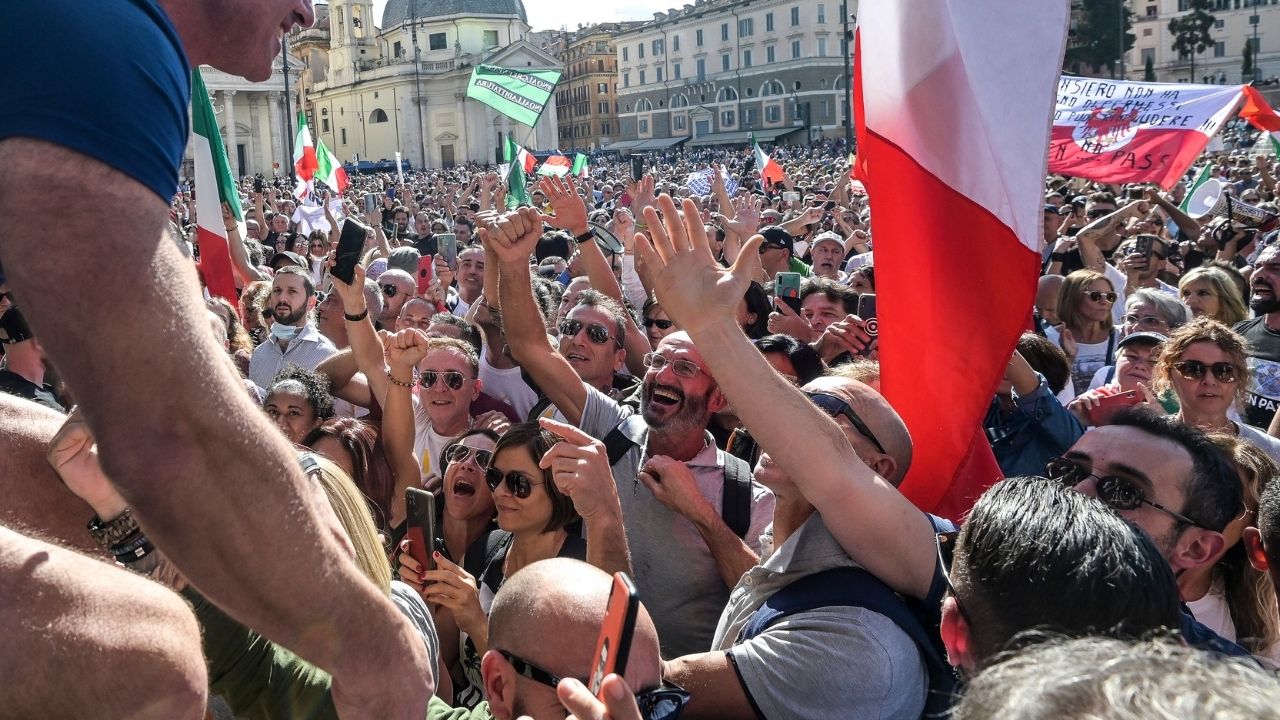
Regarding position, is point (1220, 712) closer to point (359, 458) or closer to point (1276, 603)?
point (1276, 603)

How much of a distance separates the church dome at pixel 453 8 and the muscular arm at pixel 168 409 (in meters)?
109

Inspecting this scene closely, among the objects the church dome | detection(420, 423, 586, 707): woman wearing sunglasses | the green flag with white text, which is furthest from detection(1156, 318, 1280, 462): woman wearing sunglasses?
the church dome

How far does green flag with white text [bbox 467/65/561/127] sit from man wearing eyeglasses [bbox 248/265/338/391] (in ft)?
25.7

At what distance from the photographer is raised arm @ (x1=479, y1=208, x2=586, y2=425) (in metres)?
4.50

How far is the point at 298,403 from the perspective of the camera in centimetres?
498

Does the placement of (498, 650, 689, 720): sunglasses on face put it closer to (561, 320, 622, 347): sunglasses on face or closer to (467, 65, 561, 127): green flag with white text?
(561, 320, 622, 347): sunglasses on face

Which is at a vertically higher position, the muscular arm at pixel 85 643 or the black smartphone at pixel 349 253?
the black smartphone at pixel 349 253

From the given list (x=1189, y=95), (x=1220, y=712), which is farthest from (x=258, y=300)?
(x=1189, y=95)

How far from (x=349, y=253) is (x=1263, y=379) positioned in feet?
14.3

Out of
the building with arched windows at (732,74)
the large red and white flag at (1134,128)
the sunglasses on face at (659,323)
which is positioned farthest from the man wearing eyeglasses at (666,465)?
the building with arched windows at (732,74)

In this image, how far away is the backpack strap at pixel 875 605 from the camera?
246 centimetres

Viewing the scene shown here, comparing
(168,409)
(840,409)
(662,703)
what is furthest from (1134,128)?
(168,409)

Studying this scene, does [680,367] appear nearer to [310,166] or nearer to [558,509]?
[558,509]

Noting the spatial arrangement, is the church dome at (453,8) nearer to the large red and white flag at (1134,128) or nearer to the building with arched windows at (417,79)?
the building with arched windows at (417,79)
